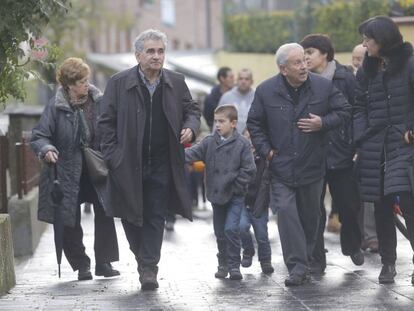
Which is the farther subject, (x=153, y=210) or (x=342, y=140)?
(x=342, y=140)

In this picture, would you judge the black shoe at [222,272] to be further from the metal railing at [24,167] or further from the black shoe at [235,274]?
the metal railing at [24,167]

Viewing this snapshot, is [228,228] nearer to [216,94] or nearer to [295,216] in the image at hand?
[295,216]

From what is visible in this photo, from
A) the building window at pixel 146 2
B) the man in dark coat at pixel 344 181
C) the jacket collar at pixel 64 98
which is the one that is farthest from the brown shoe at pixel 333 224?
the building window at pixel 146 2

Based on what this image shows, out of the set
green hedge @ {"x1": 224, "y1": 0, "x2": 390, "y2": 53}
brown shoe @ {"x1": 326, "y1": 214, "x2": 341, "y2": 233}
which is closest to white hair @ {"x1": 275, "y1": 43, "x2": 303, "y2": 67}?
brown shoe @ {"x1": 326, "y1": 214, "x2": 341, "y2": 233}

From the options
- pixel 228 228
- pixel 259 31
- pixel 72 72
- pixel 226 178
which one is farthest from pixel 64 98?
pixel 259 31

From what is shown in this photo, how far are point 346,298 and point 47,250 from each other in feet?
16.8

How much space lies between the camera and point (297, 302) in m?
10.1

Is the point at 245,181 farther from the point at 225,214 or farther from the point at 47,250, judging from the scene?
the point at 47,250

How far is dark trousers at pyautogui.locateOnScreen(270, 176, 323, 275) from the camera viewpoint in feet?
36.6

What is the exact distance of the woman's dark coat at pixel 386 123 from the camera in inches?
427

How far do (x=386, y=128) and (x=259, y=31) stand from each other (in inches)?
632

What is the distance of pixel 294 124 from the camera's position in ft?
36.6

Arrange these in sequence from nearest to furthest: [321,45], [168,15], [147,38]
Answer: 1. [147,38]
2. [321,45]
3. [168,15]

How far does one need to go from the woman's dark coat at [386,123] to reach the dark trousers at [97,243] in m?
2.24
